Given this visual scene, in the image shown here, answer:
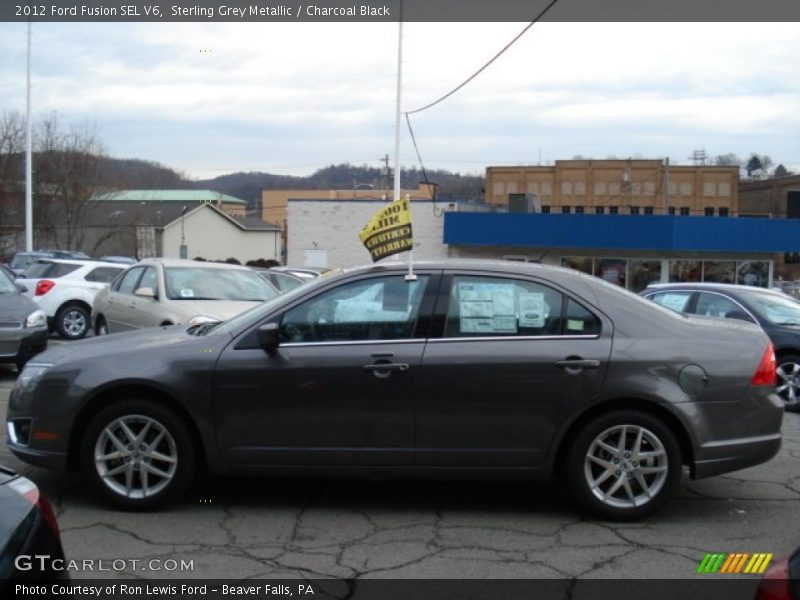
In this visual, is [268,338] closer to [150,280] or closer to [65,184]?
[150,280]

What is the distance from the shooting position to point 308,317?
5.32 meters

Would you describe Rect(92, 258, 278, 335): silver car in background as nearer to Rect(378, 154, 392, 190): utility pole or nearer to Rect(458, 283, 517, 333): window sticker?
Rect(458, 283, 517, 333): window sticker

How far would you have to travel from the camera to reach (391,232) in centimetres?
608

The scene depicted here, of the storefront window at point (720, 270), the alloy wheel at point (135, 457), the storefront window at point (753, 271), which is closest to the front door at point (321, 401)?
the alloy wheel at point (135, 457)

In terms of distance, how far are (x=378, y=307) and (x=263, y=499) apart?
1539 mm

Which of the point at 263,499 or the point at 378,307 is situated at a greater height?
the point at 378,307

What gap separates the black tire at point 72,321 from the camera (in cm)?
1558

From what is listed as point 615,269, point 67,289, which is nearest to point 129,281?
point 67,289

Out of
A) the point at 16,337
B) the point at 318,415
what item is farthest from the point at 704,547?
the point at 16,337

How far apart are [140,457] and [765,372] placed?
4.02 meters

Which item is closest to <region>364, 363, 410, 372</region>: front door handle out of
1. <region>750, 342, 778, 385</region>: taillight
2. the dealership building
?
<region>750, 342, 778, 385</region>: taillight

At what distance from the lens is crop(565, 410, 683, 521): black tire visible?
5.11m

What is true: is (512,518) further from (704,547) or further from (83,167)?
(83,167)

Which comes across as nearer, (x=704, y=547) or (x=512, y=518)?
(x=704, y=547)
